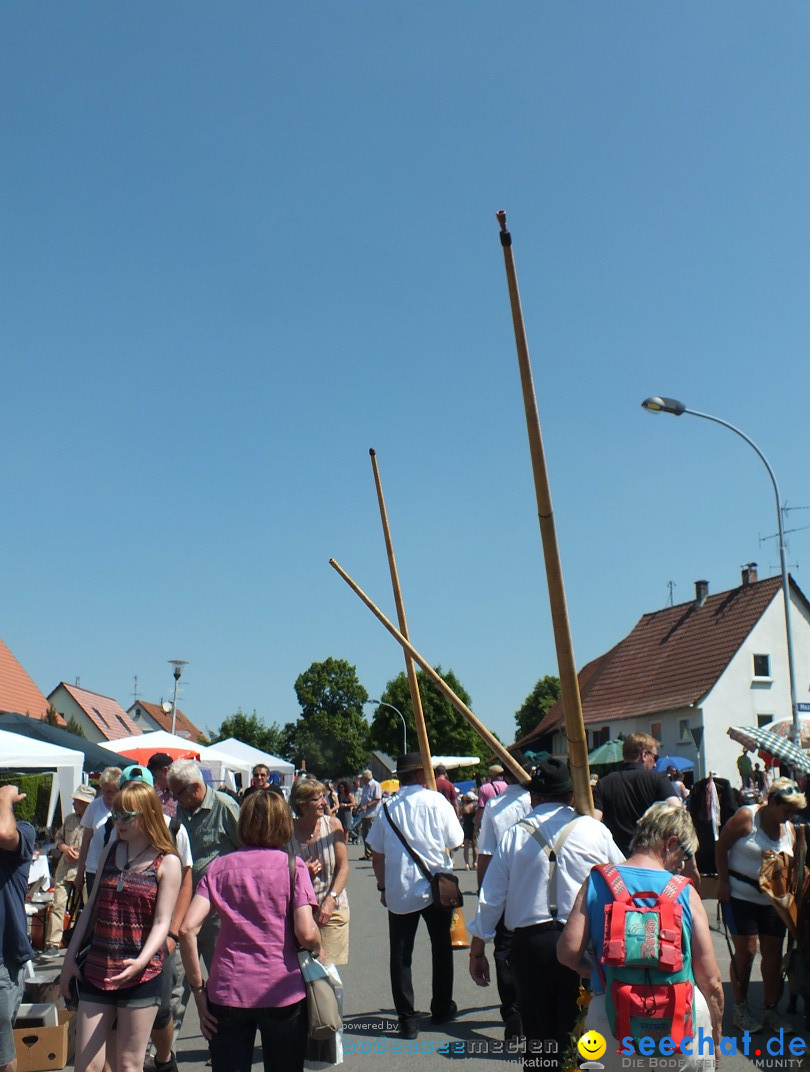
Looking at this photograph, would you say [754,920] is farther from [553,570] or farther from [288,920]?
[288,920]

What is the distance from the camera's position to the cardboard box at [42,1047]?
6.81m

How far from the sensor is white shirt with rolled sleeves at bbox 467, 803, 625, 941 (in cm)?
518

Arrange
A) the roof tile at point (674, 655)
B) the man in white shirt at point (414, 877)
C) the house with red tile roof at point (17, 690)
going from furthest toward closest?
1. the house with red tile roof at point (17, 690)
2. the roof tile at point (674, 655)
3. the man in white shirt at point (414, 877)

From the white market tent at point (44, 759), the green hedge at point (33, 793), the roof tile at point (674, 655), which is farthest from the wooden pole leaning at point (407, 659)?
the roof tile at point (674, 655)

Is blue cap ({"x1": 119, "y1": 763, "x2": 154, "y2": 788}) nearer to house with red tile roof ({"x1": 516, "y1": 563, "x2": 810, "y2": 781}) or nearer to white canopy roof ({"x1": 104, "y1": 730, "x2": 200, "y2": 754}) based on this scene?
white canopy roof ({"x1": 104, "y1": 730, "x2": 200, "y2": 754})

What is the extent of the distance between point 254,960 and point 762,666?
128 ft

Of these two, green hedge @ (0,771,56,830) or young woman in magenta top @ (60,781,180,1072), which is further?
green hedge @ (0,771,56,830)

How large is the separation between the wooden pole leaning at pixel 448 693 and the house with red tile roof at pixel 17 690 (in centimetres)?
3503

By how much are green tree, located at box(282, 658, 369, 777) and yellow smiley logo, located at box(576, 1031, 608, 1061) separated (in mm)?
83988

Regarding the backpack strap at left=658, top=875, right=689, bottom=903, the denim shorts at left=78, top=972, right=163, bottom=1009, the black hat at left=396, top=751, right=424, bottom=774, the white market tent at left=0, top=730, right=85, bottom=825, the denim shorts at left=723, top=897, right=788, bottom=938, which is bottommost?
the denim shorts at left=723, top=897, right=788, bottom=938

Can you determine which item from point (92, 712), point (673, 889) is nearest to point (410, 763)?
point (673, 889)

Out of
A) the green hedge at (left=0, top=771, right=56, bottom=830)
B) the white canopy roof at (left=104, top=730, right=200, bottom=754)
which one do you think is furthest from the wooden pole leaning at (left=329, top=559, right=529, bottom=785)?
the green hedge at (left=0, top=771, right=56, bottom=830)

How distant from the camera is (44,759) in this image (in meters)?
13.2

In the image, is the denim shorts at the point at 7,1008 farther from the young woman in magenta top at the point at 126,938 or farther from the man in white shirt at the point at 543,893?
the man in white shirt at the point at 543,893
